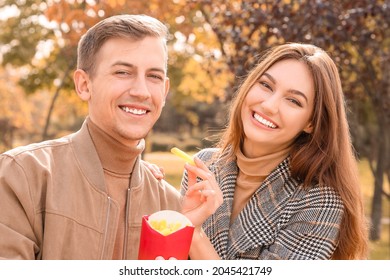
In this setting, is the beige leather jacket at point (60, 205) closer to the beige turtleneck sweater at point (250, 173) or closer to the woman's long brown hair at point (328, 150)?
the beige turtleneck sweater at point (250, 173)

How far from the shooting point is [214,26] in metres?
6.75

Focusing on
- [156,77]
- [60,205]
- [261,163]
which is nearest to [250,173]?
[261,163]

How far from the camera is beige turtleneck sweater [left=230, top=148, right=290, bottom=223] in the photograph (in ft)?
11.5

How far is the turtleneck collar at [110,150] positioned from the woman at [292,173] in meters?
0.83

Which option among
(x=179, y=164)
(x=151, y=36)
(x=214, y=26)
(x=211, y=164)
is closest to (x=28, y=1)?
(x=179, y=164)

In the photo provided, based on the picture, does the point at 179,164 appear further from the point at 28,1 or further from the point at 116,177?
the point at 116,177

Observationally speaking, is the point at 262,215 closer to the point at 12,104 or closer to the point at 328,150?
the point at 328,150

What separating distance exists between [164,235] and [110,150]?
16.6 inches

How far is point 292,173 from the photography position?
Result: 3.49 m

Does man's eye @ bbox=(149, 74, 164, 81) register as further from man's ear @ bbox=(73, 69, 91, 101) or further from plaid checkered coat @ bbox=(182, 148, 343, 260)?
plaid checkered coat @ bbox=(182, 148, 343, 260)

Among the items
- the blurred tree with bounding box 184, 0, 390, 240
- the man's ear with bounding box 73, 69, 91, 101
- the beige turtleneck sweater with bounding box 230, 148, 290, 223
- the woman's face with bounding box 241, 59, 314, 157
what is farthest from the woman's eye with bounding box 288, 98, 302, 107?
the blurred tree with bounding box 184, 0, 390, 240

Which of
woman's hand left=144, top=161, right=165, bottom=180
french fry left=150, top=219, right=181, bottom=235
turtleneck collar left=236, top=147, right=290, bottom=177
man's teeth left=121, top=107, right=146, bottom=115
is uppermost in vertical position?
man's teeth left=121, top=107, right=146, bottom=115

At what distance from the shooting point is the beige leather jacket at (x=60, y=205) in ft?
7.50

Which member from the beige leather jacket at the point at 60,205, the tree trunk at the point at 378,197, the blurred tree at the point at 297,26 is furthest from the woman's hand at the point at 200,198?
the tree trunk at the point at 378,197
